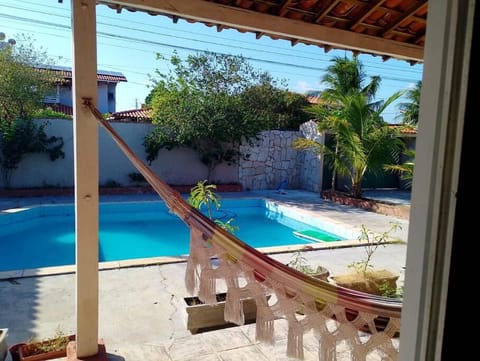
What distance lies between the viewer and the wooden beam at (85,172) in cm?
165

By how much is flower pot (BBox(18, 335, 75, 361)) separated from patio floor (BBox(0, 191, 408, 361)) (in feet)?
0.32

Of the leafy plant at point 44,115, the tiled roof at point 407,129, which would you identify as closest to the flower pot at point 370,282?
the tiled roof at point 407,129

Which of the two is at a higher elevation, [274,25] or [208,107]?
[208,107]

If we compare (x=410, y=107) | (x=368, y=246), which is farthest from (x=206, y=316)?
(x=410, y=107)

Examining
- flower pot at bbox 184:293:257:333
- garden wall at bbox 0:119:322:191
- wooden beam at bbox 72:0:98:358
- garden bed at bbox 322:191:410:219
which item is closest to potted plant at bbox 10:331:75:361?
wooden beam at bbox 72:0:98:358

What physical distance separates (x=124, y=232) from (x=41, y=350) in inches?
205

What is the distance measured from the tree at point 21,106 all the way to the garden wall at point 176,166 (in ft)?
0.76

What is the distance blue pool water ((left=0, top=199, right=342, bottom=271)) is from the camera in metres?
5.89

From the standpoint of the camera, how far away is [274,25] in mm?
2133

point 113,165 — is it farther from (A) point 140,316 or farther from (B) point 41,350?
(B) point 41,350

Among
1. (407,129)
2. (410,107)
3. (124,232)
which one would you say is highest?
(410,107)

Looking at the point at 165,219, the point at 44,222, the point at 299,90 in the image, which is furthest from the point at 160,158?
the point at 299,90

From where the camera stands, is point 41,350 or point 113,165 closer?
point 41,350

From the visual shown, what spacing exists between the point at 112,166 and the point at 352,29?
7.97 m
